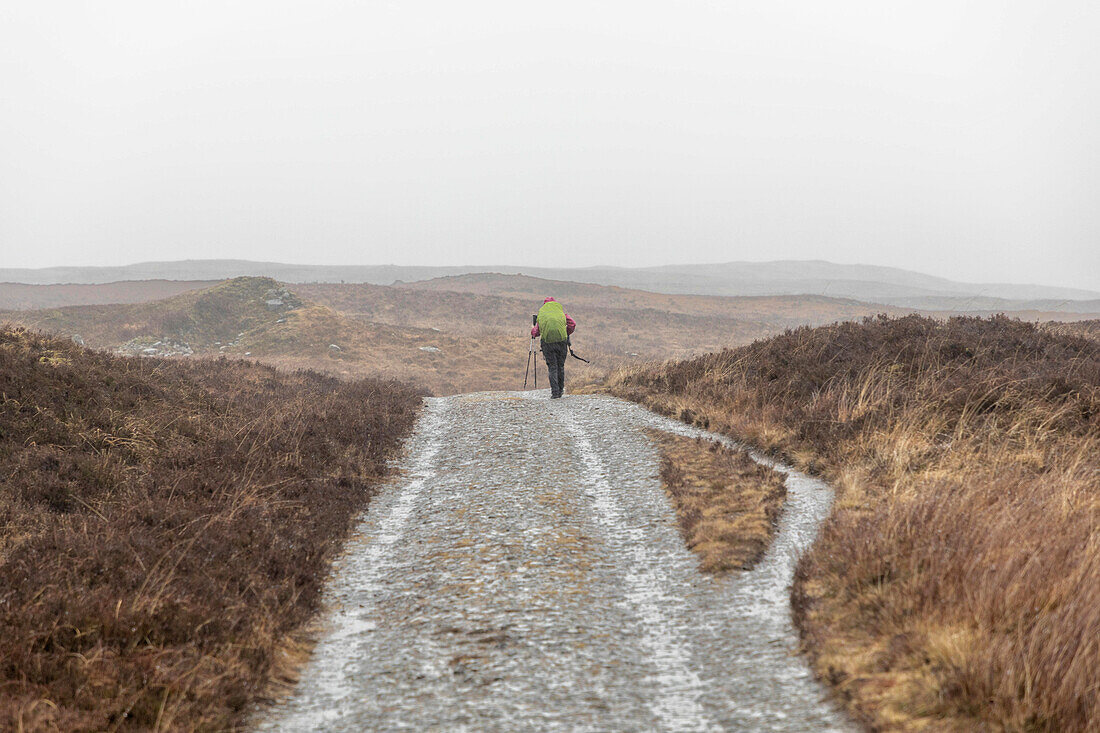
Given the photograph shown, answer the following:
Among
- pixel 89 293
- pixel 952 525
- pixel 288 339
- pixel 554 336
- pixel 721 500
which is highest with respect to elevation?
pixel 89 293

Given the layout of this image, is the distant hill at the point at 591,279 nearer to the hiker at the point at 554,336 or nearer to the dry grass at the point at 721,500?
the hiker at the point at 554,336

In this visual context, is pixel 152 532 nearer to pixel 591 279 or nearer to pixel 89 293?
pixel 89 293

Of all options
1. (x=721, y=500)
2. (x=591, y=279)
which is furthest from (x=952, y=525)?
(x=591, y=279)

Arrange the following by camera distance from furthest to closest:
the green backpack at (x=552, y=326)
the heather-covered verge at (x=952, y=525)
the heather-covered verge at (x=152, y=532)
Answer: the green backpack at (x=552, y=326) → the heather-covered verge at (x=152, y=532) → the heather-covered verge at (x=952, y=525)

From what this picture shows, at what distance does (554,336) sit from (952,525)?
14.3 meters

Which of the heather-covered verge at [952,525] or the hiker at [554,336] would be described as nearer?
the heather-covered verge at [952,525]

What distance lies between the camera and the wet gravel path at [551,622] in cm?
506

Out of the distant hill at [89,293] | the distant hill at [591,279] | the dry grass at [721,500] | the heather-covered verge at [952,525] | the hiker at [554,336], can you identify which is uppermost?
the distant hill at [591,279]

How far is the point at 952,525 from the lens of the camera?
656 centimetres

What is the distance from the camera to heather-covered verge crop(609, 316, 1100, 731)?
447 cm

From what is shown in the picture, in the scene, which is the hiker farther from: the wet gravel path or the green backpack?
the wet gravel path

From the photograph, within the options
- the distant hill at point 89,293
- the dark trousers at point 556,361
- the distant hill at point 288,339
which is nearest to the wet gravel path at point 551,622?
the dark trousers at point 556,361

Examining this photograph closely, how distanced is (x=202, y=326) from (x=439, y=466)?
41679mm

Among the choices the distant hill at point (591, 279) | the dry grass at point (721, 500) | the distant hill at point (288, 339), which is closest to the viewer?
the dry grass at point (721, 500)
